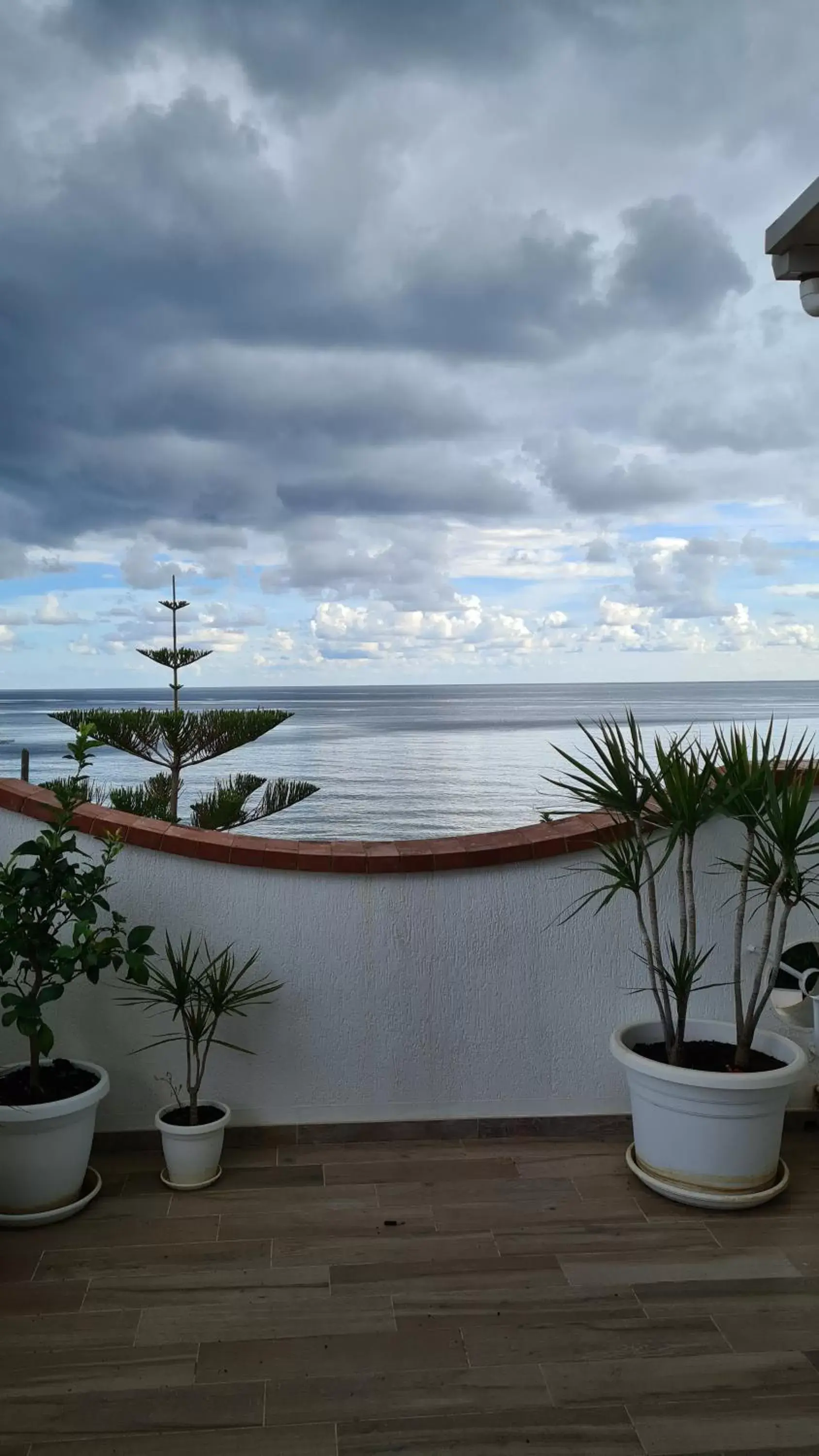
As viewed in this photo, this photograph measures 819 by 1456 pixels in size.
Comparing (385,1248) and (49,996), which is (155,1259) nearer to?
(385,1248)

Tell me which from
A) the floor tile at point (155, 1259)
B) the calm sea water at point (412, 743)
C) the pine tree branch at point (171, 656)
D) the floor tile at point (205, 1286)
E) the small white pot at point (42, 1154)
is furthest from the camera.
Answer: the calm sea water at point (412, 743)

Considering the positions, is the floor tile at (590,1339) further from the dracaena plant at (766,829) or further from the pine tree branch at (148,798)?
the pine tree branch at (148,798)

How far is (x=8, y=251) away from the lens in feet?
103

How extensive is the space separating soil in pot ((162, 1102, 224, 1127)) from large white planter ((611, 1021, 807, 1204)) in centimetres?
106

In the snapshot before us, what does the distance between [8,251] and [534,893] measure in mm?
34115

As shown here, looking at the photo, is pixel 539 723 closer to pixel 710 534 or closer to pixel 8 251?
pixel 710 534

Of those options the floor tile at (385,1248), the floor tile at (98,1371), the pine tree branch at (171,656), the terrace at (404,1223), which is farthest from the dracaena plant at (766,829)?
the pine tree branch at (171,656)

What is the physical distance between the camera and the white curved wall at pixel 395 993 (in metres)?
2.88

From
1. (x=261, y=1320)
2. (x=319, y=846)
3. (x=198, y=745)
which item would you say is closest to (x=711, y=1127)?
(x=261, y=1320)

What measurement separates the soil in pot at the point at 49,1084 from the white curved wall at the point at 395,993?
14cm

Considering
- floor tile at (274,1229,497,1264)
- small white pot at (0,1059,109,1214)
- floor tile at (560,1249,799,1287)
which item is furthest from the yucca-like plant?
small white pot at (0,1059,109,1214)

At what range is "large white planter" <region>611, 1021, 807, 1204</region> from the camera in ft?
8.17

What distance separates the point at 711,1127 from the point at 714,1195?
0.16 m

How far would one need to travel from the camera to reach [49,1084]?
8.70ft
